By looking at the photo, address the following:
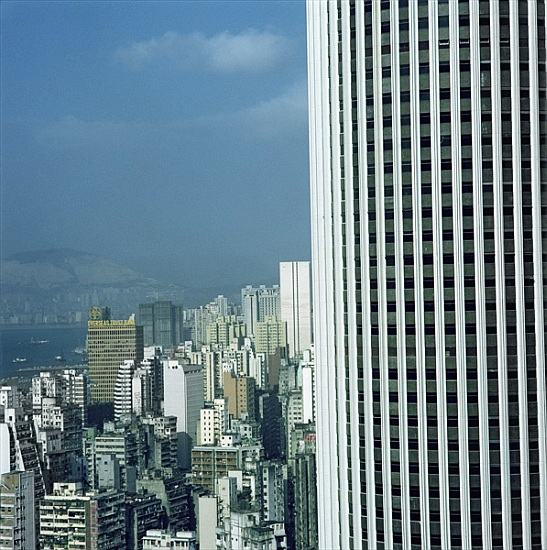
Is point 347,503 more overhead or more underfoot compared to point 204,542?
more overhead

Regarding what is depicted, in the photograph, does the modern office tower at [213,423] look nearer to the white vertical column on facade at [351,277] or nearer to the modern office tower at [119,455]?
the modern office tower at [119,455]

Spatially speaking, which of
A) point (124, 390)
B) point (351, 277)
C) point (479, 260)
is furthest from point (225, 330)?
point (479, 260)

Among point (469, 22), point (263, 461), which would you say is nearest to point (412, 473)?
point (263, 461)

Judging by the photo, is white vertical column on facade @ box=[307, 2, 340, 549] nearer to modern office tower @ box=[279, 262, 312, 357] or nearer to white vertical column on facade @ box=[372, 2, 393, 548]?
white vertical column on facade @ box=[372, 2, 393, 548]

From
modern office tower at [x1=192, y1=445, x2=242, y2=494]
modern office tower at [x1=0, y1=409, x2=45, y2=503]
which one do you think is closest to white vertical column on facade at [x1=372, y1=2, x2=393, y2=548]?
modern office tower at [x1=192, y1=445, x2=242, y2=494]

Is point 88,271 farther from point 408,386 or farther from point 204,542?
point 408,386

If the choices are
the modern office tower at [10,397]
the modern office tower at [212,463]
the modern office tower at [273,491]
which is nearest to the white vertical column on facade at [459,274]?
the modern office tower at [273,491]
